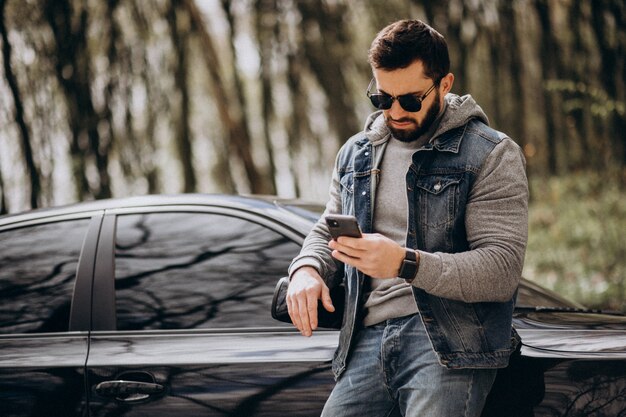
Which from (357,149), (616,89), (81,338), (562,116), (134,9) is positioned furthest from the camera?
(562,116)

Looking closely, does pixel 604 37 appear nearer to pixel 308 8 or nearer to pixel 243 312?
pixel 308 8

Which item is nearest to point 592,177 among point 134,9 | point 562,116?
point 562,116

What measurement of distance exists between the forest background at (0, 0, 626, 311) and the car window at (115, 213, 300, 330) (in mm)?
4675

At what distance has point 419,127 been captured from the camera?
7.31 feet

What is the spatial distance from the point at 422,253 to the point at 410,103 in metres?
0.45

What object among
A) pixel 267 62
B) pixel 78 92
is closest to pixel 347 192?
pixel 78 92

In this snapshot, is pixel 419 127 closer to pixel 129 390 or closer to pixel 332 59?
pixel 129 390

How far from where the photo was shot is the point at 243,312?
2.81 m

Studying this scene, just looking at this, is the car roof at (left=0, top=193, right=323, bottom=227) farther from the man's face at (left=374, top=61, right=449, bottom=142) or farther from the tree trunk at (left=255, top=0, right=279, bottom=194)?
the tree trunk at (left=255, top=0, right=279, bottom=194)

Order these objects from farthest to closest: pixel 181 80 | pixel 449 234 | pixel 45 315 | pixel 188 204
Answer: pixel 181 80 < pixel 188 204 < pixel 45 315 < pixel 449 234

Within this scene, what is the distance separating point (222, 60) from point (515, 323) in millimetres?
6324

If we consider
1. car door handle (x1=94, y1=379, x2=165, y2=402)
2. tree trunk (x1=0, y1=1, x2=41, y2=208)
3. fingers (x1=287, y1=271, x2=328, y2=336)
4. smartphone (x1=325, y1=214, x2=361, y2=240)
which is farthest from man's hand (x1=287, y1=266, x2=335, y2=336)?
tree trunk (x1=0, y1=1, x2=41, y2=208)

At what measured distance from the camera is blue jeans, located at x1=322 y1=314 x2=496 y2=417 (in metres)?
2.06

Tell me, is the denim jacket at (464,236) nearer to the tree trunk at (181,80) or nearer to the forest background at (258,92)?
the forest background at (258,92)
